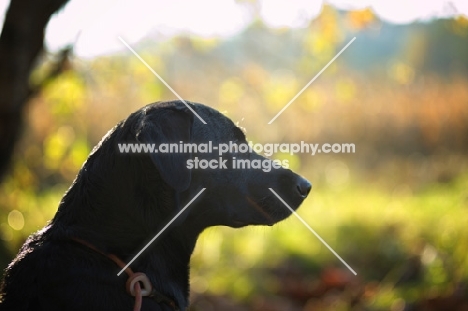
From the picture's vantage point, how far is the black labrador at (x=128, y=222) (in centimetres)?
A: 247

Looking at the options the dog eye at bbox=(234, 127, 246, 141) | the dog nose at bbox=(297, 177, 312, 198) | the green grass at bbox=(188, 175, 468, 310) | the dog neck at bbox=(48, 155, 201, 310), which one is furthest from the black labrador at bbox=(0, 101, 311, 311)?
the green grass at bbox=(188, 175, 468, 310)

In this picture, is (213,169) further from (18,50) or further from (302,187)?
(18,50)

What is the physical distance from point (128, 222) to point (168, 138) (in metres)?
0.41

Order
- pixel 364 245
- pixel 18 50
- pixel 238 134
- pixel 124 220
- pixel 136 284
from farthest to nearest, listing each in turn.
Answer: pixel 364 245 < pixel 18 50 < pixel 238 134 < pixel 124 220 < pixel 136 284

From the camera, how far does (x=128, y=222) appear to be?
2670 millimetres

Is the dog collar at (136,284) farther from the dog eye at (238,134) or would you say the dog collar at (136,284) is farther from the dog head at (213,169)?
the dog eye at (238,134)

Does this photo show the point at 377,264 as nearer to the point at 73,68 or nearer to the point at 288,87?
the point at 288,87

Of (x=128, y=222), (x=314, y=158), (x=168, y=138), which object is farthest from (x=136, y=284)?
(x=314, y=158)

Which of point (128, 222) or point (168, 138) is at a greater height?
point (168, 138)

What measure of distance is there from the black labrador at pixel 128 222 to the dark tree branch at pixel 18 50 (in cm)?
200

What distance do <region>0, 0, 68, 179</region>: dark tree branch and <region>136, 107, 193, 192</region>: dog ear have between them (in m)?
2.01

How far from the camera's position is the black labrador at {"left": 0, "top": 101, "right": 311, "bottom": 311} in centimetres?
247

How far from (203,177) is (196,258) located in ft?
13.7

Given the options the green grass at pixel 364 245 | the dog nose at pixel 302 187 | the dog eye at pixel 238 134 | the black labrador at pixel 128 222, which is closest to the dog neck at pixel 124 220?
the black labrador at pixel 128 222
